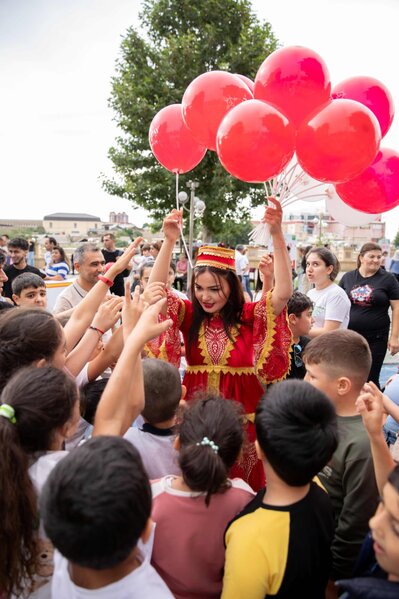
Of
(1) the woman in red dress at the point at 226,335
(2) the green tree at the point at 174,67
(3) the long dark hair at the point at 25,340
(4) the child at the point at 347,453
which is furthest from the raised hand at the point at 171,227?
(2) the green tree at the point at 174,67

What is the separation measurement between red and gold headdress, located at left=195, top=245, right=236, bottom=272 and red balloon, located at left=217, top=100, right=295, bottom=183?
46cm

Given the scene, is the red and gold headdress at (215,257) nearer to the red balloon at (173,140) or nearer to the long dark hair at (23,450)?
the red balloon at (173,140)

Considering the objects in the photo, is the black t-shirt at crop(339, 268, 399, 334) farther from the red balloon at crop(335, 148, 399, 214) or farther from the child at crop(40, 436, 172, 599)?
the child at crop(40, 436, 172, 599)

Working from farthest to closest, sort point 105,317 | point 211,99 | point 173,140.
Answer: point 173,140 < point 211,99 < point 105,317

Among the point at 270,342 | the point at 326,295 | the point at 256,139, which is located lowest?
the point at 270,342

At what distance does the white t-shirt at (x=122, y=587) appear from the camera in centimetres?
109

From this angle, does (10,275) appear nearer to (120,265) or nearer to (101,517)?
(120,265)

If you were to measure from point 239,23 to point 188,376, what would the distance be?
17.0 metres

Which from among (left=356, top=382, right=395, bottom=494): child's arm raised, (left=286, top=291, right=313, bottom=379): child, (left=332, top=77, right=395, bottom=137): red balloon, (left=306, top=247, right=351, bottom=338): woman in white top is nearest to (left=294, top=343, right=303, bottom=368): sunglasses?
(left=286, top=291, right=313, bottom=379): child

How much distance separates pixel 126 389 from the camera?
1548mm

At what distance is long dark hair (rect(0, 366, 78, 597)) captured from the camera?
1222 mm

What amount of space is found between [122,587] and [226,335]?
152 centimetres

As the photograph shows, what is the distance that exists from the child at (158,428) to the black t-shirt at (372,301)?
306cm

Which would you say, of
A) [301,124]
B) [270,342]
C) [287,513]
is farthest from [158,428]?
[301,124]
